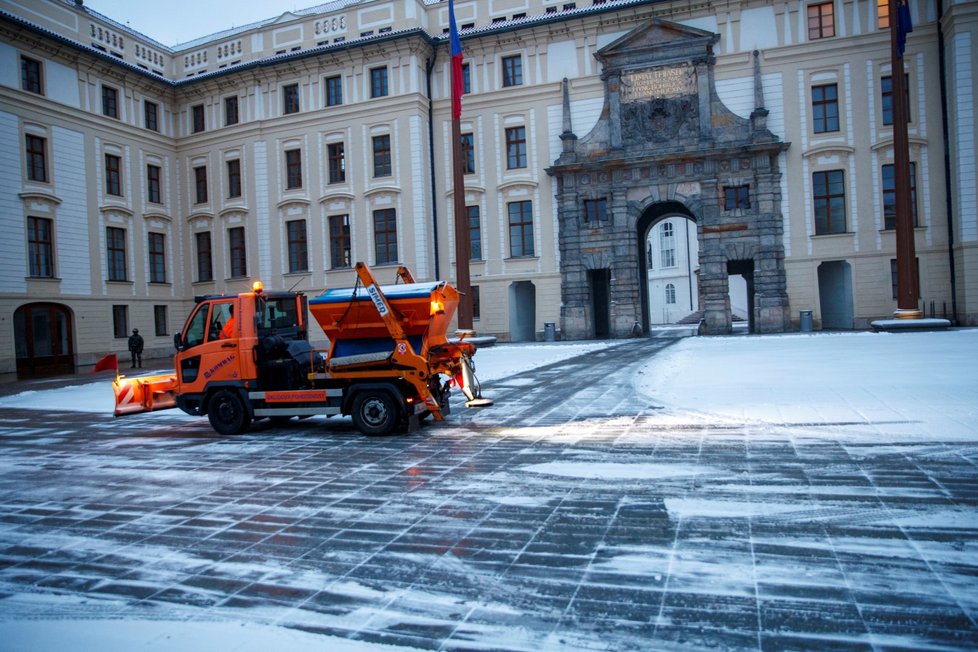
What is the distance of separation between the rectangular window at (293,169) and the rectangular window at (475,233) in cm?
994

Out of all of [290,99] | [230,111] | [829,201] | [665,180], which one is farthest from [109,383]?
[829,201]

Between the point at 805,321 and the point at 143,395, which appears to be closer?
the point at 143,395

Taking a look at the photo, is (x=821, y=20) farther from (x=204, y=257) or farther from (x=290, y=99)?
(x=204, y=257)

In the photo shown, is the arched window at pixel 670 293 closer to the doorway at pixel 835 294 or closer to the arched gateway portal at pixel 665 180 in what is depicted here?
the doorway at pixel 835 294

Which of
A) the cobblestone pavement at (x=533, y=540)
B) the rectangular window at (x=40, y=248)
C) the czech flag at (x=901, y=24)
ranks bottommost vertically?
the cobblestone pavement at (x=533, y=540)

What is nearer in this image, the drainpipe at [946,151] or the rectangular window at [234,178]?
the drainpipe at [946,151]

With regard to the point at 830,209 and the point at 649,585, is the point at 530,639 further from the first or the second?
the point at 830,209

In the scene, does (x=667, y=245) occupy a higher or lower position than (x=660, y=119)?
lower

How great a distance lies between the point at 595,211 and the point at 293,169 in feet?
55.5

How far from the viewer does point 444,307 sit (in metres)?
11.2

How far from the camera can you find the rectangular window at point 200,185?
133ft

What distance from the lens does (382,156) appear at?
3675 centimetres

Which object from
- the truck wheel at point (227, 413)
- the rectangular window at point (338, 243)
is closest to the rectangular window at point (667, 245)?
the rectangular window at point (338, 243)

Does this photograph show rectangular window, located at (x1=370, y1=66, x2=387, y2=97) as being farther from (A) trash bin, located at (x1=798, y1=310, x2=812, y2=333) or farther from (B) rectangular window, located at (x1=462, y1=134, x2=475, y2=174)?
(A) trash bin, located at (x1=798, y1=310, x2=812, y2=333)
